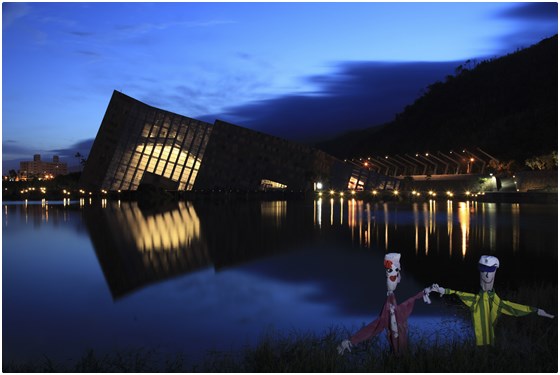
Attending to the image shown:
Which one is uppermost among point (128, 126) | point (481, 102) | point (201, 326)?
point (481, 102)

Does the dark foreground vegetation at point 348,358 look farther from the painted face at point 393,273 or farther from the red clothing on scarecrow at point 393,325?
the painted face at point 393,273

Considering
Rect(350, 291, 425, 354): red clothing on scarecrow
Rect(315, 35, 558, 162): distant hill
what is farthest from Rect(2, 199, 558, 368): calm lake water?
Rect(315, 35, 558, 162): distant hill

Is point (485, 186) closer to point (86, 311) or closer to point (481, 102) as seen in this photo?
point (86, 311)

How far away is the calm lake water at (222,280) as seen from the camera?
8.14 meters

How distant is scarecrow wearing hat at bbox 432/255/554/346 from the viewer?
6035 millimetres

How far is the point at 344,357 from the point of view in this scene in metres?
6.51

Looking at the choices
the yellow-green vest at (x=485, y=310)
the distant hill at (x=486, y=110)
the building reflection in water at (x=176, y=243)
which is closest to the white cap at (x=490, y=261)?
the yellow-green vest at (x=485, y=310)

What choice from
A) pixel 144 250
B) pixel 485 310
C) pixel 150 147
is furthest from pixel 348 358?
pixel 150 147

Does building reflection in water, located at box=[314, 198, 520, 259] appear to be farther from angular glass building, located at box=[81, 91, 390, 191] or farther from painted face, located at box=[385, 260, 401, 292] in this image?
angular glass building, located at box=[81, 91, 390, 191]

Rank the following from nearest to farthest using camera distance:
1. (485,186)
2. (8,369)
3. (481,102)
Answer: (8,369) → (485,186) → (481,102)

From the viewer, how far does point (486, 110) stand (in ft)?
470

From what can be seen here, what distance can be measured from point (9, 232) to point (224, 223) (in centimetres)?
788

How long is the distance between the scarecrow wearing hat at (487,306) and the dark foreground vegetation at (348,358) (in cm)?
17

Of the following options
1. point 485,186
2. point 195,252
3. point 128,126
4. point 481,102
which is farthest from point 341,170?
point 481,102
